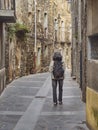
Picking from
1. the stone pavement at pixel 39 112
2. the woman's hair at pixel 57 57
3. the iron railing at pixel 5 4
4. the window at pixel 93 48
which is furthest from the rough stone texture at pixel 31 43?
the window at pixel 93 48

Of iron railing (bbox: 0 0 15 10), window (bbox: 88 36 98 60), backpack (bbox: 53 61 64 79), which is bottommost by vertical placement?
backpack (bbox: 53 61 64 79)

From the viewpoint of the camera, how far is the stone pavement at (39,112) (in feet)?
31.9

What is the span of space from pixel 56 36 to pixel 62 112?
102 ft

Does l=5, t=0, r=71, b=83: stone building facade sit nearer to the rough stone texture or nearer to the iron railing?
the rough stone texture

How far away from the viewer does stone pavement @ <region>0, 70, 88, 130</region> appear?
9734 mm

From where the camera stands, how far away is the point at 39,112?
38.9 feet

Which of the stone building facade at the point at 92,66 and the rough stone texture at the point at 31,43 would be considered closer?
the stone building facade at the point at 92,66

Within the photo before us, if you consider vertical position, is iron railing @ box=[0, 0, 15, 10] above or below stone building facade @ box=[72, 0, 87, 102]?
above

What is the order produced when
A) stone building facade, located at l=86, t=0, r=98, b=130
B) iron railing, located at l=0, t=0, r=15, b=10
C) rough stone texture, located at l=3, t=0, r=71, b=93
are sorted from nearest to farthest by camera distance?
stone building facade, located at l=86, t=0, r=98, b=130 < iron railing, located at l=0, t=0, r=15, b=10 < rough stone texture, located at l=3, t=0, r=71, b=93

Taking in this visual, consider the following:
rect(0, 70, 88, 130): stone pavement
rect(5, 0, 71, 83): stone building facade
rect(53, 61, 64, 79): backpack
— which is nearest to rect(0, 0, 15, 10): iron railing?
rect(5, 0, 71, 83): stone building facade

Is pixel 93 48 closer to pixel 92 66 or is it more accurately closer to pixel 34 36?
pixel 92 66

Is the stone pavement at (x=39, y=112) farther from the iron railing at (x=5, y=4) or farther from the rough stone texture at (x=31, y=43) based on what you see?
the rough stone texture at (x=31, y=43)

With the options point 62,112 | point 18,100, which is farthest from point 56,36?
point 62,112

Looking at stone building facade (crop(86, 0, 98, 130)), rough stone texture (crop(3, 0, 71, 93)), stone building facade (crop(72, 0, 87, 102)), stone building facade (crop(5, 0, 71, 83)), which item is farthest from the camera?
stone building facade (crop(5, 0, 71, 83))
